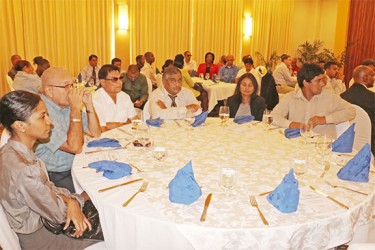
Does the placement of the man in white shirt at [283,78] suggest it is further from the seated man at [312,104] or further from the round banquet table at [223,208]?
the round banquet table at [223,208]

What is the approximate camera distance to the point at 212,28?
11.4 meters

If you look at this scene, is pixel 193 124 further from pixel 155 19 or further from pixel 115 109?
pixel 155 19

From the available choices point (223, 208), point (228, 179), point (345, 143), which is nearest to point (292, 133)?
point (345, 143)

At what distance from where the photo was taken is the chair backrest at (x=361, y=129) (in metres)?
3.18

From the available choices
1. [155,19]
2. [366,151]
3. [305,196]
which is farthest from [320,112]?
[155,19]

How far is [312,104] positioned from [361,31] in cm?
944

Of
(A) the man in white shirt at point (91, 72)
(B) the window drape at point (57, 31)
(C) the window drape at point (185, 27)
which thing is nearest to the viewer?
(B) the window drape at point (57, 31)

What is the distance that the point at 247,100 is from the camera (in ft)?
12.1

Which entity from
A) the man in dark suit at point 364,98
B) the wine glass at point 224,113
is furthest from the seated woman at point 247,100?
the man in dark suit at point 364,98

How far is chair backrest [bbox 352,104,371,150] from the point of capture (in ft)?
10.4

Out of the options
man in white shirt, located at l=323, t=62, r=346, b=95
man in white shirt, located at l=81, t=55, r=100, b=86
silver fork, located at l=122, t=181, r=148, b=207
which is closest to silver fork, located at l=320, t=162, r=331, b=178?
silver fork, located at l=122, t=181, r=148, b=207

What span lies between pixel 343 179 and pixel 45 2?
767 cm

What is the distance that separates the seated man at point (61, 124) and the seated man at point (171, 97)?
1.01m

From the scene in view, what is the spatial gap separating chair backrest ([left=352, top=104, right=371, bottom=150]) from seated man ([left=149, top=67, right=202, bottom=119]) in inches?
58.3
